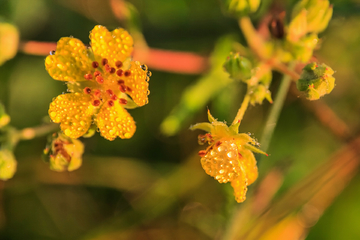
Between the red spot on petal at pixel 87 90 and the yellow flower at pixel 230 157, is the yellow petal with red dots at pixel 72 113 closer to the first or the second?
the red spot on petal at pixel 87 90

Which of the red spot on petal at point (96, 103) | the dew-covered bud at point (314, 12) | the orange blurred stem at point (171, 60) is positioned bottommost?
the red spot on petal at point (96, 103)

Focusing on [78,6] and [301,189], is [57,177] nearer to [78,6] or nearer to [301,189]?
[78,6]

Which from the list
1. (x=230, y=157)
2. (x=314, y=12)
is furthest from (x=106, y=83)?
(x=314, y=12)

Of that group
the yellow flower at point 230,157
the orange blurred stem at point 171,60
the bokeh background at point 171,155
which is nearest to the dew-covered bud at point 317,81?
the yellow flower at point 230,157

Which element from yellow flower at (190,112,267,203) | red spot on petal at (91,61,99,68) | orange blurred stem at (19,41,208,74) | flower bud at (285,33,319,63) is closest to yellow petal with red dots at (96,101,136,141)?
red spot on petal at (91,61,99,68)

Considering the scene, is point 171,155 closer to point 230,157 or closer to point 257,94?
point 257,94

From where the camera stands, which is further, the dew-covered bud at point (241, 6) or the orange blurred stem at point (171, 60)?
the orange blurred stem at point (171, 60)
